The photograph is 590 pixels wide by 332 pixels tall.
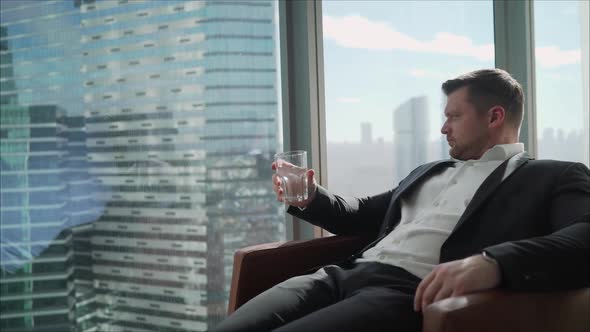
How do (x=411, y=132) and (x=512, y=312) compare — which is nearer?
(x=512, y=312)

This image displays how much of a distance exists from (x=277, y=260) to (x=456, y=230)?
1.87 ft

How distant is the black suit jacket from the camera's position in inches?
43.4

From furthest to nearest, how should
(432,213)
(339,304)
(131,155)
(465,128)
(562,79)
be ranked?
(131,155), (562,79), (465,128), (432,213), (339,304)

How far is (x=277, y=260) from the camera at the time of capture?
170cm

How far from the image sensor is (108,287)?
2527mm

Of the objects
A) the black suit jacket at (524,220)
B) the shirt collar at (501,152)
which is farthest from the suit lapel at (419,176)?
the shirt collar at (501,152)

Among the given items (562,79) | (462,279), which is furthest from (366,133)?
(462,279)

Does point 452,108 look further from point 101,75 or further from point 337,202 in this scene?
point 101,75

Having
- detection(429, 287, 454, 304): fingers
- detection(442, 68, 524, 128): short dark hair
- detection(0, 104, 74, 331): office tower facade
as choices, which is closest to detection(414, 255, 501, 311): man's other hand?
detection(429, 287, 454, 304): fingers

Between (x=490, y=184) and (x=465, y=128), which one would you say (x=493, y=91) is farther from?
(x=490, y=184)

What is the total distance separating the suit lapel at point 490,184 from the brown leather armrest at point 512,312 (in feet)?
1.32

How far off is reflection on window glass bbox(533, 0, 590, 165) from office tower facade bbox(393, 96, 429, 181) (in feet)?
1.65

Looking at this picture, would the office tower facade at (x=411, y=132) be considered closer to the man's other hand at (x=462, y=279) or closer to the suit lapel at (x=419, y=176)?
the suit lapel at (x=419, y=176)

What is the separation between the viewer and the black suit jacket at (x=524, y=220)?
110 centimetres
